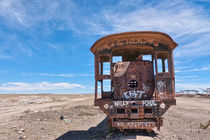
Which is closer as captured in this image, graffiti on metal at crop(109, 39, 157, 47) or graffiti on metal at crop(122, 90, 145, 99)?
graffiti on metal at crop(109, 39, 157, 47)

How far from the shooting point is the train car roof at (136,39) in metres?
7.63

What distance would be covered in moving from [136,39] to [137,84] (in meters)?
2.22

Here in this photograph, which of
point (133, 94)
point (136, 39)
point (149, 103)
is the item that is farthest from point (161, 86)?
point (136, 39)

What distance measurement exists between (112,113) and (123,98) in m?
1.13

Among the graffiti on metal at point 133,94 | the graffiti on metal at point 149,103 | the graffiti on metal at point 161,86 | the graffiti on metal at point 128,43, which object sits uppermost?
the graffiti on metal at point 128,43

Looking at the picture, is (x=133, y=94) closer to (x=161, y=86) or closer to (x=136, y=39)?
(x=161, y=86)

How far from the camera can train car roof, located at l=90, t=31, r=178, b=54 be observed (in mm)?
7627

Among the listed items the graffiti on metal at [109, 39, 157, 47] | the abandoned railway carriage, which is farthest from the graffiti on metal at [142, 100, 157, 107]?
the graffiti on metal at [109, 39, 157, 47]

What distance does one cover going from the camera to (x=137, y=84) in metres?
8.38

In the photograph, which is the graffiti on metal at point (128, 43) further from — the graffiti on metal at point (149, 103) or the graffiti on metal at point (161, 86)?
the graffiti on metal at point (149, 103)

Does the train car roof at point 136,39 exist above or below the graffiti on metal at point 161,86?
above

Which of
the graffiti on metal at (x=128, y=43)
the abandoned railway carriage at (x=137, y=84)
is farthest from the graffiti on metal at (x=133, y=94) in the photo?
the graffiti on metal at (x=128, y=43)

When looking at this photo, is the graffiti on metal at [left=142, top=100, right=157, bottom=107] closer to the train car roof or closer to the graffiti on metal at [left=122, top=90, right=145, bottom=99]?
the graffiti on metal at [left=122, top=90, right=145, bottom=99]

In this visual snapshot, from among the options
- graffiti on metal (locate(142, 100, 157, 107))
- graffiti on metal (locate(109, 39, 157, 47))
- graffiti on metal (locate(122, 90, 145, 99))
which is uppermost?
graffiti on metal (locate(109, 39, 157, 47))
